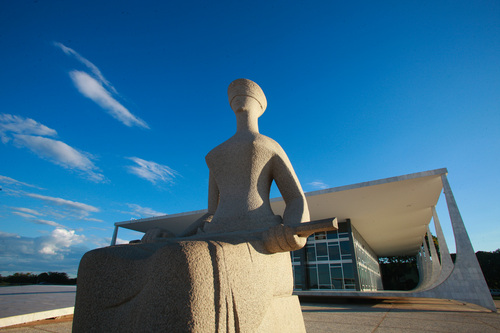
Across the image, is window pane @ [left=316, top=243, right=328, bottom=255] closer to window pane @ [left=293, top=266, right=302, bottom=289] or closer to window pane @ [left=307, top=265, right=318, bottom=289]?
window pane @ [left=307, top=265, right=318, bottom=289]

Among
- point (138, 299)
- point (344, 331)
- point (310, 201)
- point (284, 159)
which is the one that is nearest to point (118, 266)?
point (138, 299)

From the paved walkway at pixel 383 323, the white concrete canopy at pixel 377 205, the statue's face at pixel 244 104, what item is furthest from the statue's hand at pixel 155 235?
the white concrete canopy at pixel 377 205

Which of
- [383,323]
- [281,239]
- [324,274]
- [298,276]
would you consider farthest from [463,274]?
[281,239]

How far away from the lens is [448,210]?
10.3m

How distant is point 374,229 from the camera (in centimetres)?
2061

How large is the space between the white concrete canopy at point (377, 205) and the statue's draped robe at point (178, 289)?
11297mm

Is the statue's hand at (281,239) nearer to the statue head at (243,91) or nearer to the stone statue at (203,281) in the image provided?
the stone statue at (203,281)

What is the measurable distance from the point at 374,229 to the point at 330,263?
6.14m

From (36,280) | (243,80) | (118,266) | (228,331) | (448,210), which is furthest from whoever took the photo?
(36,280)

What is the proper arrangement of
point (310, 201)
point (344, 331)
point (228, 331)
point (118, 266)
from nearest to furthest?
point (228, 331)
point (118, 266)
point (344, 331)
point (310, 201)

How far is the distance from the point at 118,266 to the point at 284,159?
1809mm

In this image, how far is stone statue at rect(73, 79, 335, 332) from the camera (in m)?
1.26

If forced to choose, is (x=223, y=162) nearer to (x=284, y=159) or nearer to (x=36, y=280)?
(x=284, y=159)

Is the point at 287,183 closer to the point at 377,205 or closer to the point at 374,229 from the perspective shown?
the point at 377,205
